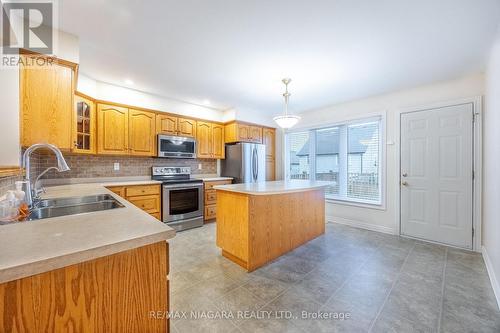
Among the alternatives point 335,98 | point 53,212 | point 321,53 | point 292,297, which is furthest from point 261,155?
point 53,212

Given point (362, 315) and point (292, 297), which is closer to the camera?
point (362, 315)

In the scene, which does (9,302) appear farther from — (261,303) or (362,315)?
(362,315)

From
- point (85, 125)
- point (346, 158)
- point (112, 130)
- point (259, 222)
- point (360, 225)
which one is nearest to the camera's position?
point (259, 222)

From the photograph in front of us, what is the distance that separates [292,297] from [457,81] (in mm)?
3686

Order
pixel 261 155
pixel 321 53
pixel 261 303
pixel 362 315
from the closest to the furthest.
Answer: pixel 362 315, pixel 261 303, pixel 321 53, pixel 261 155

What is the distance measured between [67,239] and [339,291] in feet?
6.81

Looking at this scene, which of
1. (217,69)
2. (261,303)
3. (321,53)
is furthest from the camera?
(217,69)

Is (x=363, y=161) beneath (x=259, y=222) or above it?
above

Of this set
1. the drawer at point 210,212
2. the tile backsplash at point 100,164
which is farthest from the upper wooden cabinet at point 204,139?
the drawer at point 210,212

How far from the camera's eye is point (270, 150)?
5223 millimetres

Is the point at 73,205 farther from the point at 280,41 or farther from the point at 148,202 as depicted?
the point at 280,41

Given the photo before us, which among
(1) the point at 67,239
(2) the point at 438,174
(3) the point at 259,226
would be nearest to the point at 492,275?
(2) the point at 438,174

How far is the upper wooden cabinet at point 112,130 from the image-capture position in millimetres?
3170

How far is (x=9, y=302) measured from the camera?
2.06 ft
